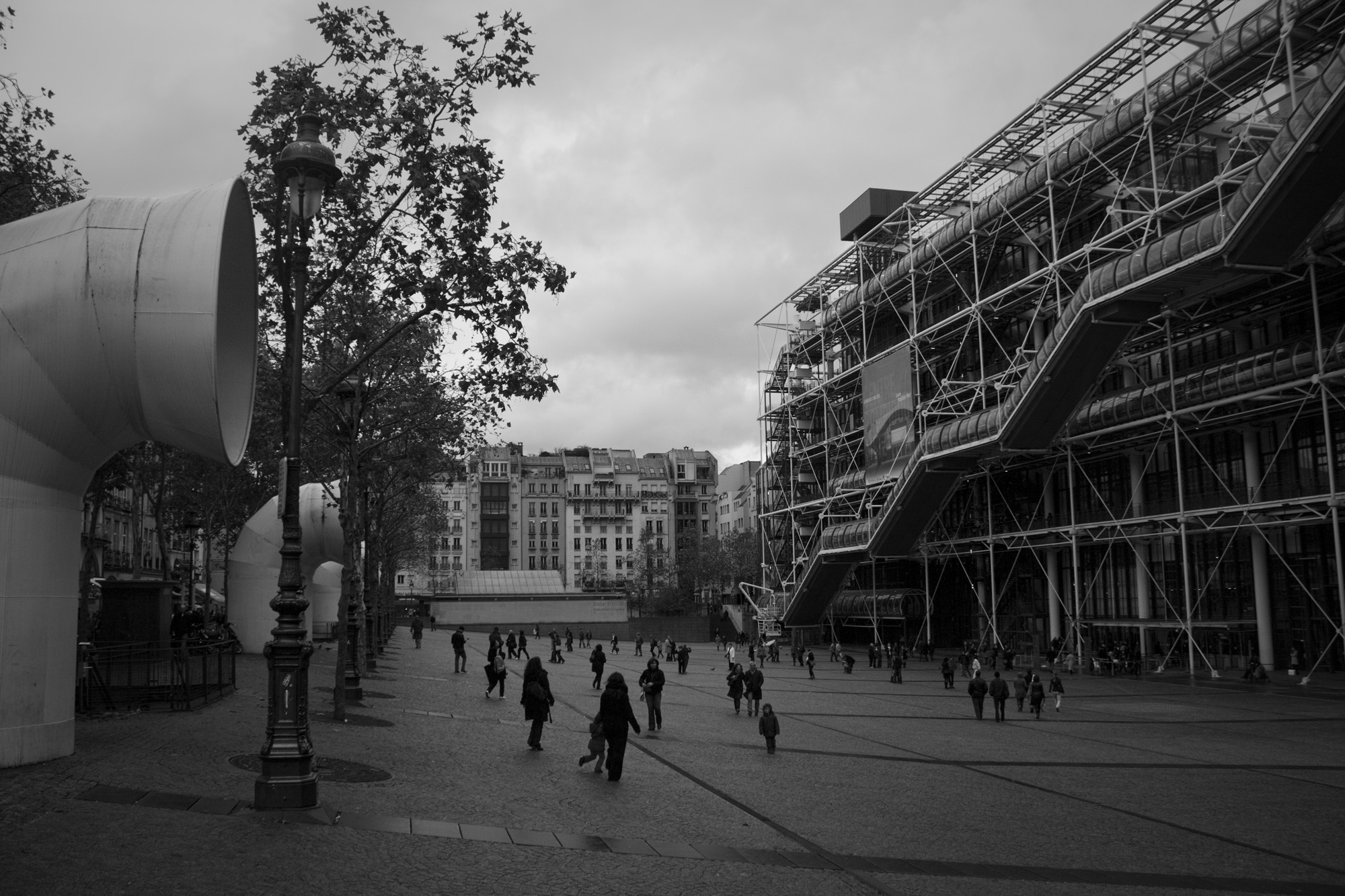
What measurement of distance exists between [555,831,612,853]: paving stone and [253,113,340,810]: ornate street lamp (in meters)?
2.48

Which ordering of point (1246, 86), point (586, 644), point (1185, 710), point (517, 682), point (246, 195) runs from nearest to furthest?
point (246, 195) → point (1185, 710) → point (517, 682) → point (1246, 86) → point (586, 644)

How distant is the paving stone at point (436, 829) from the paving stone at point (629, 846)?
1.44 meters

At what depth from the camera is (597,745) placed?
1491cm

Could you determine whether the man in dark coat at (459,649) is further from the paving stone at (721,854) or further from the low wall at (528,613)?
the low wall at (528,613)

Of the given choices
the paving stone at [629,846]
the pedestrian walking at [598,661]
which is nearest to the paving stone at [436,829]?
the paving stone at [629,846]

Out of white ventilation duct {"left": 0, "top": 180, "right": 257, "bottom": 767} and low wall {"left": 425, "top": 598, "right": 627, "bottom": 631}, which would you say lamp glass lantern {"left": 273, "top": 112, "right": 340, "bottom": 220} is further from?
low wall {"left": 425, "top": 598, "right": 627, "bottom": 631}

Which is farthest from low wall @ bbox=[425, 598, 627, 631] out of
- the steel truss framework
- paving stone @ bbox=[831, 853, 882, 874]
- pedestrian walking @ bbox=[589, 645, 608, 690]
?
paving stone @ bbox=[831, 853, 882, 874]

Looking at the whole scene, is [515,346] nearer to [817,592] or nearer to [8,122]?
[8,122]

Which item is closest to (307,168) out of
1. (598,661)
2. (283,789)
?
(283,789)

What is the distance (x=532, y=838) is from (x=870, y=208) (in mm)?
53852

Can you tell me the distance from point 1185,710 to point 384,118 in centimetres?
2265

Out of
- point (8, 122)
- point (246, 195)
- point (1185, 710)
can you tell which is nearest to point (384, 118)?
point (246, 195)

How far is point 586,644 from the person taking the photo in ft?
224

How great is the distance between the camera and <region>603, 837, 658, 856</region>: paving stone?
33.5ft
